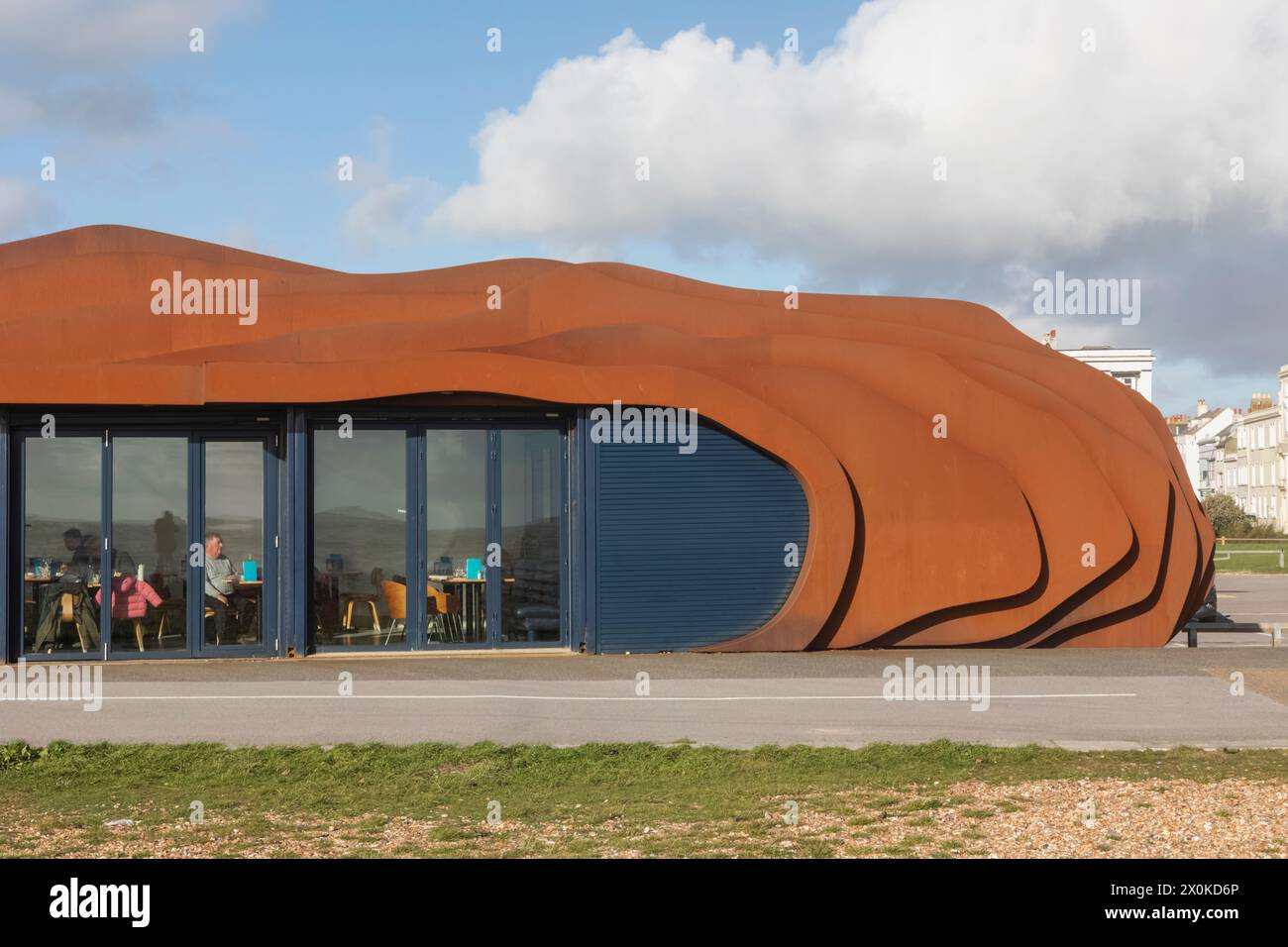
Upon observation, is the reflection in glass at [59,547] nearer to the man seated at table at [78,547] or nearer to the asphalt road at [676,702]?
the man seated at table at [78,547]

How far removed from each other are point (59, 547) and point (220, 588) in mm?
1931

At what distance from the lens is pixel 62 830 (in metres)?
7.76

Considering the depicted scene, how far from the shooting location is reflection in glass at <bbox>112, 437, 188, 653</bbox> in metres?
16.6

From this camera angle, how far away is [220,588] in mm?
16875

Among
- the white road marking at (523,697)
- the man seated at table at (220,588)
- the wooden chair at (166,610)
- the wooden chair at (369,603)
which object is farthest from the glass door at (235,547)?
the white road marking at (523,697)

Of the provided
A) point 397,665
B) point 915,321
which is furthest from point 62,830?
point 915,321

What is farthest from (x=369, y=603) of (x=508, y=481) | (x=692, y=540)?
(x=692, y=540)

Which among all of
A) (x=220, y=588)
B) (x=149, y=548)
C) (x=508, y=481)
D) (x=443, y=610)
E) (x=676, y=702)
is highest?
(x=508, y=481)

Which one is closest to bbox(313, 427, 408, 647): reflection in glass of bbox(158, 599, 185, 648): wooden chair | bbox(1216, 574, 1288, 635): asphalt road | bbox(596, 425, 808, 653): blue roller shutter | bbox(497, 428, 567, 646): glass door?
bbox(497, 428, 567, 646): glass door

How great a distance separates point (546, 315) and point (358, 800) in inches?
413

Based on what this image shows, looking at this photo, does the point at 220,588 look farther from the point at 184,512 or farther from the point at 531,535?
the point at 531,535

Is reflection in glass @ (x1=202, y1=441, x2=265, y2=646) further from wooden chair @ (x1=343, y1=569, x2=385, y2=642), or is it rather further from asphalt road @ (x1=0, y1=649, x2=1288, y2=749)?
wooden chair @ (x1=343, y1=569, x2=385, y2=642)

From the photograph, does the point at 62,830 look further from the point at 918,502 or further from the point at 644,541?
the point at 918,502

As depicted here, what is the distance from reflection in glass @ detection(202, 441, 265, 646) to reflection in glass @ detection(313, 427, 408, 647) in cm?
72
